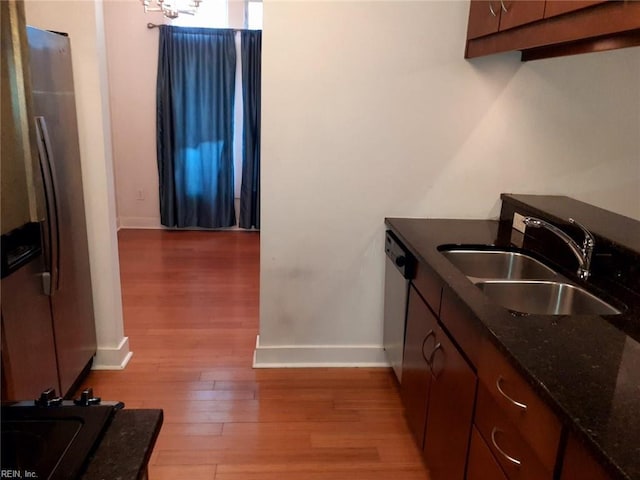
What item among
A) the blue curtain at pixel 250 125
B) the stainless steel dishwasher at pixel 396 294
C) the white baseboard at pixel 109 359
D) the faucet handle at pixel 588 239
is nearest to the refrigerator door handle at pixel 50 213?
the white baseboard at pixel 109 359

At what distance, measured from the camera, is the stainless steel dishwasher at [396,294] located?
2.36 metres

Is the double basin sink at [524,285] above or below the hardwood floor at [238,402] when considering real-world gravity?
above

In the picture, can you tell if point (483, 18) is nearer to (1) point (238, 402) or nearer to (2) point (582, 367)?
(2) point (582, 367)

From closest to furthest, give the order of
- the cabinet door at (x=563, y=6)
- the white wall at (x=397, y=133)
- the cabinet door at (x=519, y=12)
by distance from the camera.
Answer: the cabinet door at (x=563, y=6)
the cabinet door at (x=519, y=12)
the white wall at (x=397, y=133)

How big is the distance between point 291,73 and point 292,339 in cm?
146

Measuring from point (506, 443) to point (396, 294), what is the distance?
4.16ft

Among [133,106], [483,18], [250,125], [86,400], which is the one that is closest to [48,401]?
[86,400]

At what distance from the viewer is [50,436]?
82 cm

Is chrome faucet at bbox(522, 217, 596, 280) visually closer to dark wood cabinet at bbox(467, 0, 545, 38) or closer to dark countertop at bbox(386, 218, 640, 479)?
dark countertop at bbox(386, 218, 640, 479)

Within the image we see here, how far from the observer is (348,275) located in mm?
2838

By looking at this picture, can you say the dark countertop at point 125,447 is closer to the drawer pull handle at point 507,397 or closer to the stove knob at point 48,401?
the stove knob at point 48,401

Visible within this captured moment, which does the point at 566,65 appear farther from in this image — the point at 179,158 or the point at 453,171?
the point at 179,158

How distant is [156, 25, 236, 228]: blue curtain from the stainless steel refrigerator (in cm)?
307

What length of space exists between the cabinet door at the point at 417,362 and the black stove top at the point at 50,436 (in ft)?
4.44
